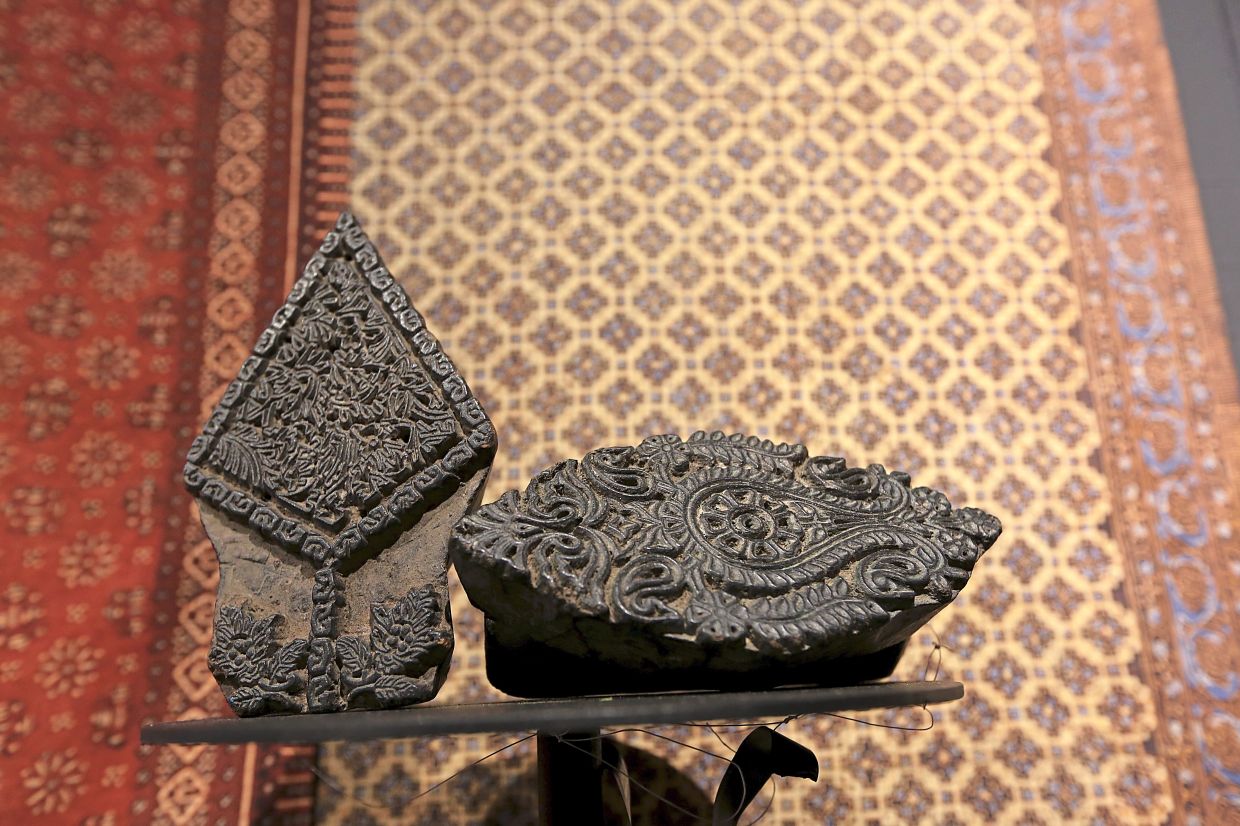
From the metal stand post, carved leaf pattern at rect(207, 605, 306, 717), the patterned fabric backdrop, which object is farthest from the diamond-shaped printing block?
the patterned fabric backdrop

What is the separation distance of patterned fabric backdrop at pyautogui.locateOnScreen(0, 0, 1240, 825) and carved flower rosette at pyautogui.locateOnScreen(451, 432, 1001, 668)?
82 cm

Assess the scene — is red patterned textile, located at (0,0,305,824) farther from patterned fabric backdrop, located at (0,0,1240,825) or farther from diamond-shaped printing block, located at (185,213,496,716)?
diamond-shaped printing block, located at (185,213,496,716)

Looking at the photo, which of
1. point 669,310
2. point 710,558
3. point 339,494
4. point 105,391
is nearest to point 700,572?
point 710,558

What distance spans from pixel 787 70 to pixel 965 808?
201 centimetres

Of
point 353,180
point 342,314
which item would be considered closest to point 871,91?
point 353,180

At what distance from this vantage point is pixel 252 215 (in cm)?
230

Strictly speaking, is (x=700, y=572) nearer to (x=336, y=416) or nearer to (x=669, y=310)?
(x=336, y=416)

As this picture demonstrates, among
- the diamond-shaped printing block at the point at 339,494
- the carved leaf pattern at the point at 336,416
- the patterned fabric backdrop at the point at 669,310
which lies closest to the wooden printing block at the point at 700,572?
the diamond-shaped printing block at the point at 339,494

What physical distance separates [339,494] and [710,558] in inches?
24.6

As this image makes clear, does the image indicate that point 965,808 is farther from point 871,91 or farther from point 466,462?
point 871,91

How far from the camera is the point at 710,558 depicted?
1255 mm

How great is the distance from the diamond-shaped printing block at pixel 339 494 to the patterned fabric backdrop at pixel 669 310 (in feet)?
2.24

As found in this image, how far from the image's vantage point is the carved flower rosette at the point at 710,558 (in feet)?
3.80

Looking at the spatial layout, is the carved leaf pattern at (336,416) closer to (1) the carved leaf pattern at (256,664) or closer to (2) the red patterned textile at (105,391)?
(1) the carved leaf pattern at (256,664)
